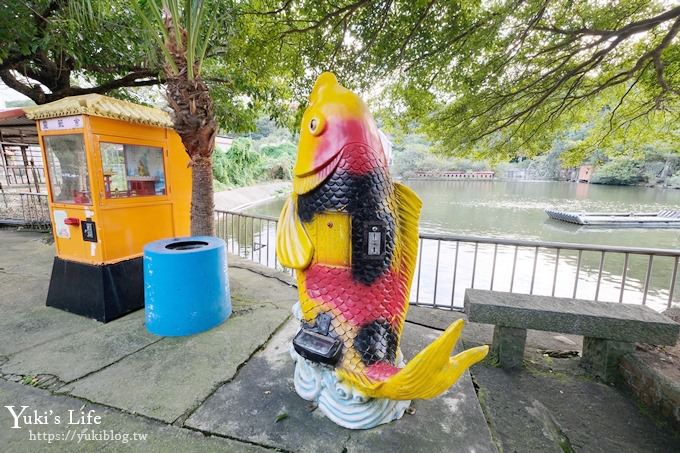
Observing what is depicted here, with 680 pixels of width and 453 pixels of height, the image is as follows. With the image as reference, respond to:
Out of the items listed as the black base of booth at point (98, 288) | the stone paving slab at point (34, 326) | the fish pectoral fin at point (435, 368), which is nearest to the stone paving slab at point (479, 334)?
the fish pectoral fin at point (435, 368)

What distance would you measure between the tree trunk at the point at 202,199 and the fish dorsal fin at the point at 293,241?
2.22 metres

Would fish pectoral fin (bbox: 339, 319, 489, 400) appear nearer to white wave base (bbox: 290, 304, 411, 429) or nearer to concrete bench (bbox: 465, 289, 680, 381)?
white wave base (bbox: 290, 304, 411, 429)

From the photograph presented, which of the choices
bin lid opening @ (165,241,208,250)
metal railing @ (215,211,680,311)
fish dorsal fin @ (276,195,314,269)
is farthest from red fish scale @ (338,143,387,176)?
metal railing @ (215,211,680,311)

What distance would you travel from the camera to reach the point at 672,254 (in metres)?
3.00

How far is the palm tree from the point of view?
3.18 metres

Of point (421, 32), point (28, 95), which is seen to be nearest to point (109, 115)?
point (421, 32)

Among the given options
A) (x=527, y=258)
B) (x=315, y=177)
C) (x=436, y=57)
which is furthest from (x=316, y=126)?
(x=527, y=258)

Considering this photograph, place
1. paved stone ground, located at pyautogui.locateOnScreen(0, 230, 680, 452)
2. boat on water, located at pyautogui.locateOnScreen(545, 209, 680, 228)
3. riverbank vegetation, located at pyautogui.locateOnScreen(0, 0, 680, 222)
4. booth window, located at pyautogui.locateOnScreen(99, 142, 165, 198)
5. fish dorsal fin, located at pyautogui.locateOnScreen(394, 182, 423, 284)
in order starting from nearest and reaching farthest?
paved stone ground, located at pyautogui.locateOnScreen(0, 230, 680, 452) → fish dorsal fin, located at pyautogui.locateOnScreen(394, 182, 423, 284) → booth window, located at pyautogui.locateOnScreen(99, 142, 165, 198) → riverbank vegetation, located at pyautogui.locateOnScreen(0, 0, 680, 222) → boat on water, located at pyautogui.locateOnScreen(545, 209, 680, 228)

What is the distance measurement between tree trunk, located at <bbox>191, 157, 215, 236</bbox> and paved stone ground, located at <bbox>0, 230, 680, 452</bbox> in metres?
1.25

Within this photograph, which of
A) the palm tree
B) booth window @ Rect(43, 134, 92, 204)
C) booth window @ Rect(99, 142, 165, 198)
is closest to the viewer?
the palm tree

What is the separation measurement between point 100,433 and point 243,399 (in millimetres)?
841

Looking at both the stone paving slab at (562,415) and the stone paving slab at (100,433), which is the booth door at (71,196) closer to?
the stone paving slab at (100,433)

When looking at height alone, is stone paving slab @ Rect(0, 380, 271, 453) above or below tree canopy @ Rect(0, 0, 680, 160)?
below

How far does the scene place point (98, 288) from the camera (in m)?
3.37
